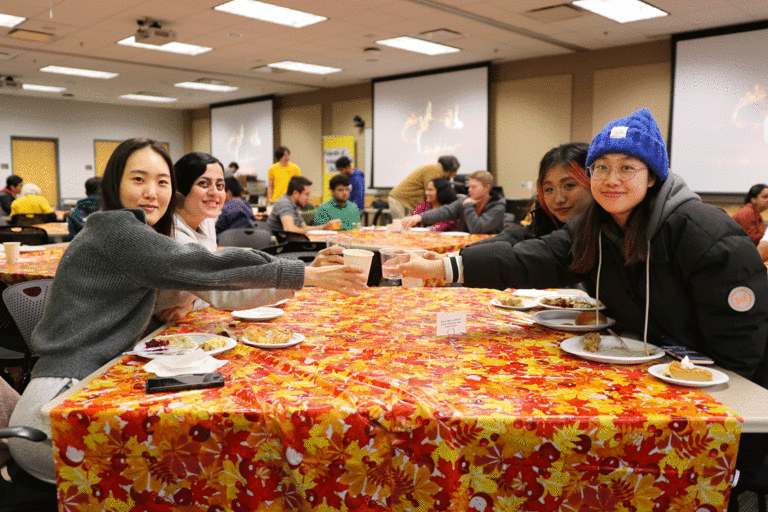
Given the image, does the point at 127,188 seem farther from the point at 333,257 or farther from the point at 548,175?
the point at 548,175

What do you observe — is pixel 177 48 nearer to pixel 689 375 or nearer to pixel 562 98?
pixel 562 98

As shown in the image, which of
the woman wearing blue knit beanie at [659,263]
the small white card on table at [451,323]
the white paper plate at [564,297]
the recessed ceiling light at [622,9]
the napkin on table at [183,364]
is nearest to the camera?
the napkin on table at [183,364]

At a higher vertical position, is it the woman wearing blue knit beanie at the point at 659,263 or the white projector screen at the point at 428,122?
the white projector screen at the point at 428,122

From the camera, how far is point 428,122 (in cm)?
1116

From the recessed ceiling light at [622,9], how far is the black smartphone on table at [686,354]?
6.25 meters

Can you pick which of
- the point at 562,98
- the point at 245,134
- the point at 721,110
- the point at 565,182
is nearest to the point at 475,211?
the point at 565,182

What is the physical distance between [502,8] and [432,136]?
13.9 feet

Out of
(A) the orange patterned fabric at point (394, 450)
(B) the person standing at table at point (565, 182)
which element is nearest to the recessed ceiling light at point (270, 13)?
(B) the person standing at table at point (565, 182)

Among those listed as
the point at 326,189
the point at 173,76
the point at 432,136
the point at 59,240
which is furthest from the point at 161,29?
the point at 326,189

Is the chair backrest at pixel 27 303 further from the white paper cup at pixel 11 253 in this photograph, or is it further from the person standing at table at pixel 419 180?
the person standing at table at pixel 419 180

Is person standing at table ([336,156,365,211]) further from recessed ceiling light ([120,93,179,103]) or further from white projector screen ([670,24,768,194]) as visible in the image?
recessed ceiling light ([120,93,179,103])

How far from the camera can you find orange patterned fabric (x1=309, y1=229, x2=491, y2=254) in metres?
4.49

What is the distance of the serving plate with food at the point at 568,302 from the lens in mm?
2027

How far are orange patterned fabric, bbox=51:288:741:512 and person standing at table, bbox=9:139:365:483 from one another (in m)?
0.27
